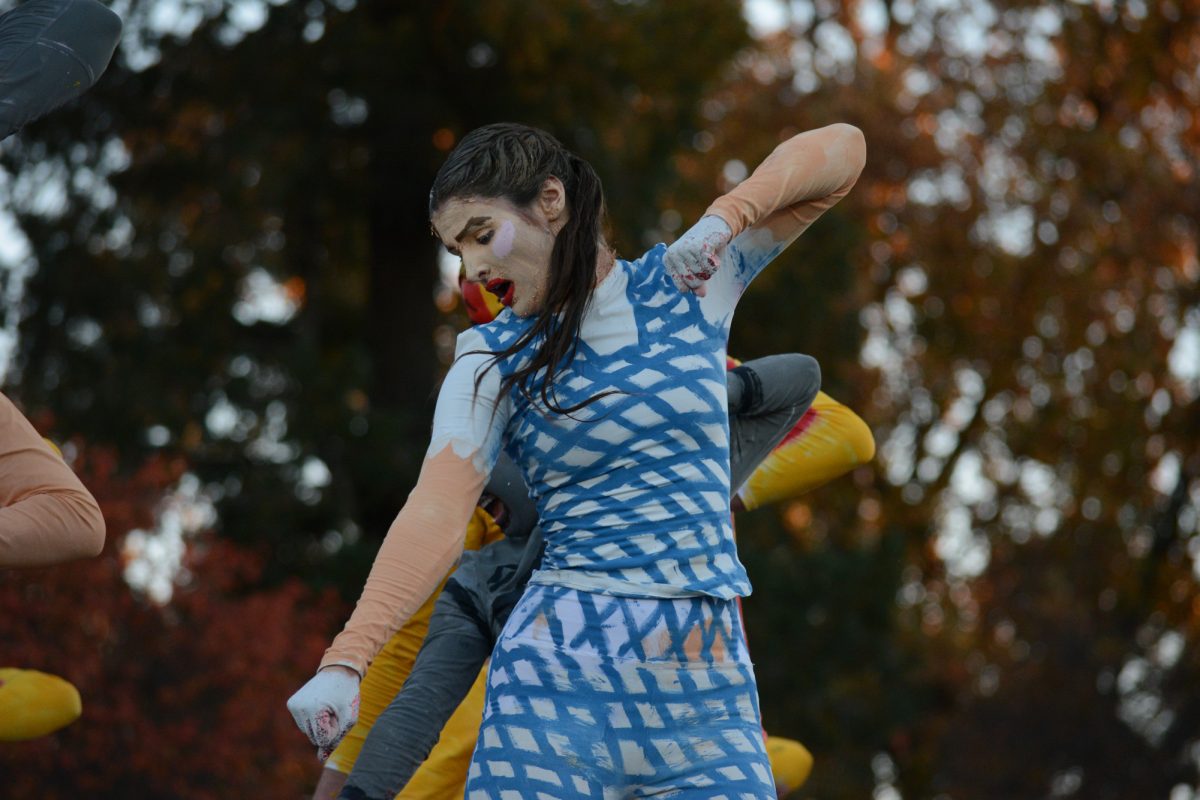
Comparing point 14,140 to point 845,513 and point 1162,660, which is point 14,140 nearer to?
point 845,513

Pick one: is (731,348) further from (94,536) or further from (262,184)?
(94,536)

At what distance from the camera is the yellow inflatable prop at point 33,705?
16.6 feet

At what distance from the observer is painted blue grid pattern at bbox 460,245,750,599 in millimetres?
3020

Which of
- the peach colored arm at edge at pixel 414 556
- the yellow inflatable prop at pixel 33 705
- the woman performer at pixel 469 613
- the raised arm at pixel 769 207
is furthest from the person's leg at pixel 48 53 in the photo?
the yellow inflatable prop at pixel 33 705

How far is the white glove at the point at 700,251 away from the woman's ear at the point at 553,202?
0.21 m

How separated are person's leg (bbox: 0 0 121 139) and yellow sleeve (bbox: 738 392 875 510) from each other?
5.97ft

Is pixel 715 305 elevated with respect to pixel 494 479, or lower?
elevated

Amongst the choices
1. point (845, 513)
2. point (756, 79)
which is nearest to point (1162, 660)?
point (845, 513)

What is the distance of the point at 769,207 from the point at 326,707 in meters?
1.20

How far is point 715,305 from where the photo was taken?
10.6 feet

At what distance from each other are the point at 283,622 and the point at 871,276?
31.5ft

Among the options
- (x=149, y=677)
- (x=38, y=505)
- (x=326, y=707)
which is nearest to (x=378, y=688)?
(x=38, y=505)

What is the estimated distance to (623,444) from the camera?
3039mm

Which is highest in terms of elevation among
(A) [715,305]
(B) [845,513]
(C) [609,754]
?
(A) [715,305]
